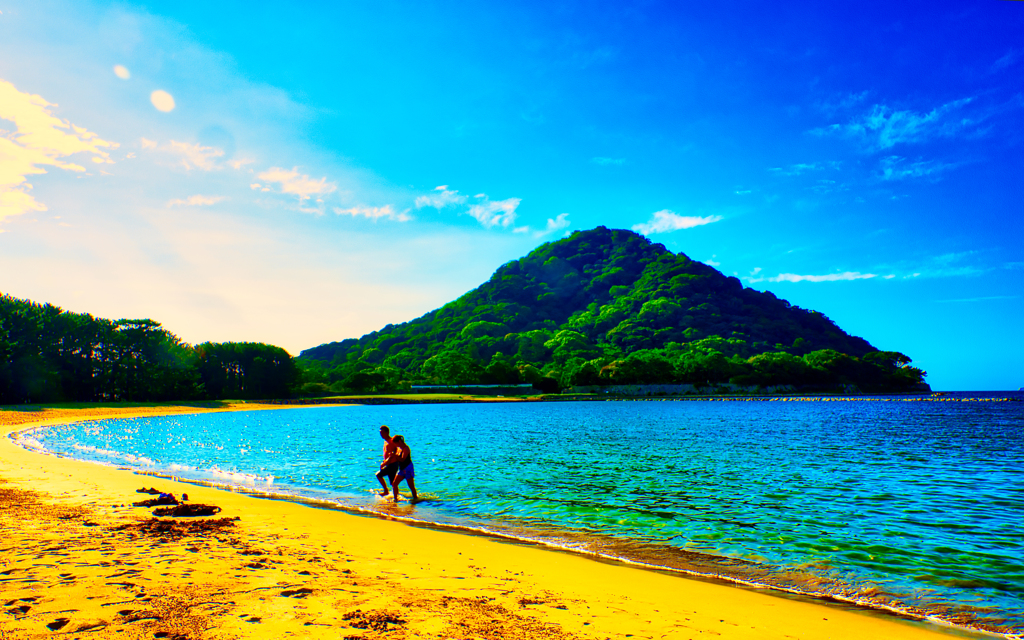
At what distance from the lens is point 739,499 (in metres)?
15.1

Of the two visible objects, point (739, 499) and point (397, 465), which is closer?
point (739, 499)

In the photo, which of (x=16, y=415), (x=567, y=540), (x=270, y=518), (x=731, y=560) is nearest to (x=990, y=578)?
(x=731, y=560)

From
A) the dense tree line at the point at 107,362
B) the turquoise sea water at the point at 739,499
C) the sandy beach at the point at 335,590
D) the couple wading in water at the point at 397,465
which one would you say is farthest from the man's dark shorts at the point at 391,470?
the dense tree line at the point at 107,362

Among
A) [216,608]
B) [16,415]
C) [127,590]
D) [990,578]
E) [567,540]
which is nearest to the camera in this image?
[216,608]

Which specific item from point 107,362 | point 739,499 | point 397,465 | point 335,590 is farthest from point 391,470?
point 107,362

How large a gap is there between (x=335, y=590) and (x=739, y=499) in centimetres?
1202

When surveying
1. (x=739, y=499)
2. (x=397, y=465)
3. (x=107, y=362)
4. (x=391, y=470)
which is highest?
(x=107, y=362)

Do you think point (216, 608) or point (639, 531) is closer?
point (216, 608)

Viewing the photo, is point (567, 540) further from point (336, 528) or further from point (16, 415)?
point (16, 415)

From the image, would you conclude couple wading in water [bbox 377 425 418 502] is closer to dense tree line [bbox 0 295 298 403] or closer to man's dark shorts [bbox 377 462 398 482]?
man's dark shorts [bbox 377 462 398 482]

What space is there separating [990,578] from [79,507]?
1680 centimetres

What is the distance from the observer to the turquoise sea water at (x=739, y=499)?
8922 mm

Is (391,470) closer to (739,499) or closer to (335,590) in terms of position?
(335,590)

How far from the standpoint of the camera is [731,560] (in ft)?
31.5
